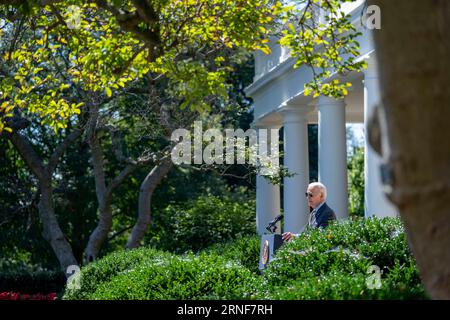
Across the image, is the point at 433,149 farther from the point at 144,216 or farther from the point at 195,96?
the point at 144,216

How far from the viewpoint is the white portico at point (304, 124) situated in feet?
43.2

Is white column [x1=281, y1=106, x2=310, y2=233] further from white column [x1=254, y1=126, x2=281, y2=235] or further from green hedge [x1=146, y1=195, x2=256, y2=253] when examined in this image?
white column [x1=254, y1=126, x2=281, y2=235]

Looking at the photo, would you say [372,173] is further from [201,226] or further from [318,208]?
[201,226]

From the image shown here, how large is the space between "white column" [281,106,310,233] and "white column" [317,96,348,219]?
9.61 feet

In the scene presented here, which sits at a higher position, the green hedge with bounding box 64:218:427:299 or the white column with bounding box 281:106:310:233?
the white column with bounding box 281:106:310:233

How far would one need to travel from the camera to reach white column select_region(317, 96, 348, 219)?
15.5 m

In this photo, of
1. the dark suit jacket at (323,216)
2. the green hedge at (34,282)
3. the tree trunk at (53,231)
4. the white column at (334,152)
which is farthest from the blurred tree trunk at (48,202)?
the dark suit jacket at (323,216)

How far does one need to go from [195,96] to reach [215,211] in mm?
10106

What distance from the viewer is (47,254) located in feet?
90.0

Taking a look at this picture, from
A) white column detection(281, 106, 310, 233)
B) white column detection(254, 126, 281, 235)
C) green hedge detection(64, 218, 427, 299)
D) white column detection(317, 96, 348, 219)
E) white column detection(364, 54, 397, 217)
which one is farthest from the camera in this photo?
white column detection(254, 126, 281, 235)

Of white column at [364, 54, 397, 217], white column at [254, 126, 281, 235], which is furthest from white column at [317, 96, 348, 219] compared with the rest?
white column at [254, 126, 281, 235]

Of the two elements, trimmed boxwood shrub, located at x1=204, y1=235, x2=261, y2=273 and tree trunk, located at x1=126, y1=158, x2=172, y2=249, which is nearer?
trimmed boxwood shrub, located at x1=204, y1=235, x2=261, y2=273

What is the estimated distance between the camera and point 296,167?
1889 centimetres
